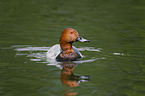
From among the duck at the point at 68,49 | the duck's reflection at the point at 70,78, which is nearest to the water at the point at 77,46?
the duck's reflection at the point at 70,78

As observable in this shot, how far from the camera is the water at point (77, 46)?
6703 millimetres

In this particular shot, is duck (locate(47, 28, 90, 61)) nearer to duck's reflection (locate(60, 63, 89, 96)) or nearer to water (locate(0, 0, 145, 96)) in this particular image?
water (locate(0, 0, 145, 96))

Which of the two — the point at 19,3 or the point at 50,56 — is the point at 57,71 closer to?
the point at 50,56

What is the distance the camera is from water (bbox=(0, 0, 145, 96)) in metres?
6.70

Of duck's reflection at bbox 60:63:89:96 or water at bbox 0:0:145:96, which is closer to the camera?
duck's reflection at bbox 60:63:89:96

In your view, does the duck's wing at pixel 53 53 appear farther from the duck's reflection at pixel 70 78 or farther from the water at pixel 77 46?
the duck's reflection at pixel 70 78

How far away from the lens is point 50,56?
31.3 ft

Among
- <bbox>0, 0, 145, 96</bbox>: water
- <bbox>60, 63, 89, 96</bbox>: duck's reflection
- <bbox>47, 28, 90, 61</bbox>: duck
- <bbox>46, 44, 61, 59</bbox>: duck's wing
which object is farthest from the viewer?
<bbox>46, 44, 61, 59</bbox>: duck's wing

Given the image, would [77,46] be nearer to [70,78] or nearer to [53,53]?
[53,53]

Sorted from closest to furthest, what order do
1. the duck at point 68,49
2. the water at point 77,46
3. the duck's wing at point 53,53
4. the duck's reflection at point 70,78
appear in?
the duck's reflection at point 70,78 < the water at point 77,46 < the duck at point 68,49 < the duck's wing at point 53,53

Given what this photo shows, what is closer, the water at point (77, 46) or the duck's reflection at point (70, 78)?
the duck's reflection at point (70, 78)

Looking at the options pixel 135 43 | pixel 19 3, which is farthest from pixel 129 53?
pixel 19 3

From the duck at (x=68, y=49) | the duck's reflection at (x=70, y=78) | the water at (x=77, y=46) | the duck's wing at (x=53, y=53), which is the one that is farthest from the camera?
the duck's wing at (x=53, y=53)

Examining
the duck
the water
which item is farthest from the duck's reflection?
the duck
